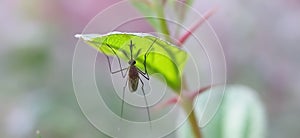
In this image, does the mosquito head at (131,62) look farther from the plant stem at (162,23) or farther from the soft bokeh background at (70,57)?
the soft bokeh background at (70,57)

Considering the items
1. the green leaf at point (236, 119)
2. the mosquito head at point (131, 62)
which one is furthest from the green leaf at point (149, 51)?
the green leaf at point (236, 119)

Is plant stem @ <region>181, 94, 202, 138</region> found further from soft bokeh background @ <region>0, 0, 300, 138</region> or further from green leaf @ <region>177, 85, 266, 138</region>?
soft bokeh background @ <region>0, 0, 300, 138</region>

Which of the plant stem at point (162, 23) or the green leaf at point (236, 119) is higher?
the green leaf at point (236, 119)

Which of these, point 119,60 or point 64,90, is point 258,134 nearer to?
point 119,60

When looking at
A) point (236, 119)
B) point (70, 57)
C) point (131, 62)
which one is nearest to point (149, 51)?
point (131, 62)

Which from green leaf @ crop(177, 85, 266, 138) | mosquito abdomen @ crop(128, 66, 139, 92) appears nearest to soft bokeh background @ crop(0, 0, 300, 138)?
green leaf @ crop(177, 85, 266, 138)

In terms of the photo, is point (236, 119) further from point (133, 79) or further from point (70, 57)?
point (70, 57)
